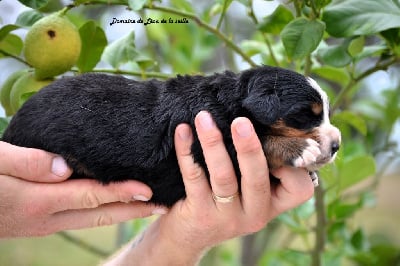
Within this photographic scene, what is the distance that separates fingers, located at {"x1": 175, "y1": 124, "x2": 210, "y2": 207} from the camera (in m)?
1.14

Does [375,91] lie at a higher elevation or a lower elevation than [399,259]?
higher

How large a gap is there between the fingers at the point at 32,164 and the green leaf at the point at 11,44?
0.29m

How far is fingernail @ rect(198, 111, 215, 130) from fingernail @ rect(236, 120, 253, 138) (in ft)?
0.20

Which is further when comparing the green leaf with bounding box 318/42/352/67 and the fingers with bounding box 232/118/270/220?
the green leaf with bounding box 318/42/352/67

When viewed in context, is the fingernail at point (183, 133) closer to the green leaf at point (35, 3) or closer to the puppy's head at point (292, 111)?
the puppy's head at point (292, 111)

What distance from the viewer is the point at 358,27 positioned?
122cm

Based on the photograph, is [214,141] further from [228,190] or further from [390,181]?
[390,181]

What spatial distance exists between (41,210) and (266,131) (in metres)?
0.46

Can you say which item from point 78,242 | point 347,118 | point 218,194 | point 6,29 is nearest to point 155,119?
point 218,194

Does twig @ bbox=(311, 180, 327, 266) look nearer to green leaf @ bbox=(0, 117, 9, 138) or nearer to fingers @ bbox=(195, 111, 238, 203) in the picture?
fingers @ bbox=(195, 111, 238, 203)

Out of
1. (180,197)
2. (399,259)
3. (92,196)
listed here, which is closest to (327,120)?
(180,197)

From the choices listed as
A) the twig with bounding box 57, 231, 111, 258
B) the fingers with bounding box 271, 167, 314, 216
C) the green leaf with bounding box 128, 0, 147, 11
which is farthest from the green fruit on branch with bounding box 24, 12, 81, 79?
the twig with bounding box 57, 231, 111, 258

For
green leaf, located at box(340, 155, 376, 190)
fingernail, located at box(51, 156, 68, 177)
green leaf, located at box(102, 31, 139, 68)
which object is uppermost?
green leaf, located at box(102, 31, 139, 68)

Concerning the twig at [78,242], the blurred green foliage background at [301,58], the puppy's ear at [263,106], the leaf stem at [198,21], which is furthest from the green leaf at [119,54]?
the twig at [78,242]
